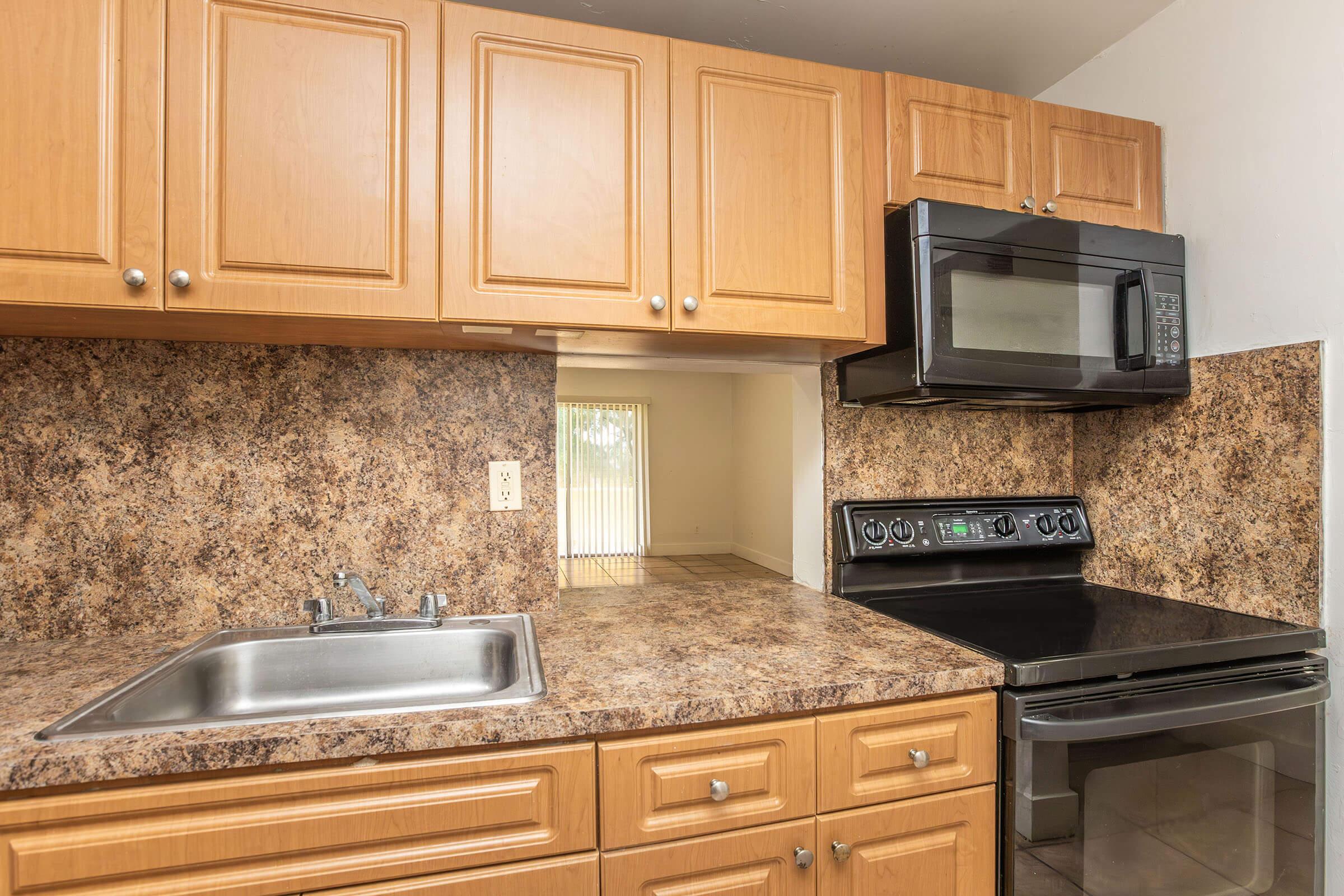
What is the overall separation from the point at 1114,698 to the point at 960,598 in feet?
1.73

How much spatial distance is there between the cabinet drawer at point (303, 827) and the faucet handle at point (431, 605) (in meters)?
0.53

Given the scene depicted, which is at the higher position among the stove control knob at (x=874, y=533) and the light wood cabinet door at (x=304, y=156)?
the light wood cabinet door at (x=304, y=156)

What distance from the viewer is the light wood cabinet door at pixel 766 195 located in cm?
132

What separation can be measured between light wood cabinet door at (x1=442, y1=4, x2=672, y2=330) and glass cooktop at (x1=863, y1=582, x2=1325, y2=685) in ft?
2.88

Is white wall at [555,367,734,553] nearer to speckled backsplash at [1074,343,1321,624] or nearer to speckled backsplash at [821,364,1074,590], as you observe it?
speckled backsplash at [821,364,1074,590]

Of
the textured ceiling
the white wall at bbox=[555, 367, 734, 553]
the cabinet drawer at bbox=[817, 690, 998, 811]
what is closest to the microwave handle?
the textured ceiling

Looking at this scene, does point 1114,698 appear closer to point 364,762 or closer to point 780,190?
point 780,190

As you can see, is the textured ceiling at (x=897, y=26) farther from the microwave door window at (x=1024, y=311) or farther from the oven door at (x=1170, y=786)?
the oven door at (x=1170, y=786)

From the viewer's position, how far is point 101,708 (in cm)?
98

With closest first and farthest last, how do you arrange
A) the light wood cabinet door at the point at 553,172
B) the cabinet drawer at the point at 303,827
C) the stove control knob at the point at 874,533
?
the cabinet drawer at the point at 303,827, the light wood cabinet door at the point at 553,172, the stove control knob at the point at 874,533

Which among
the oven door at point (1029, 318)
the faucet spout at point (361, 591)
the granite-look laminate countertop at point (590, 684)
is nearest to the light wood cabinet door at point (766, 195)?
the oven door at point (1029, 318)

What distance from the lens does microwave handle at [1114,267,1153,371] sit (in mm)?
1537

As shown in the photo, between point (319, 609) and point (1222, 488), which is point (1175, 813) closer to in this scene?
point (1222, 488)

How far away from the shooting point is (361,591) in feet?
4.56
